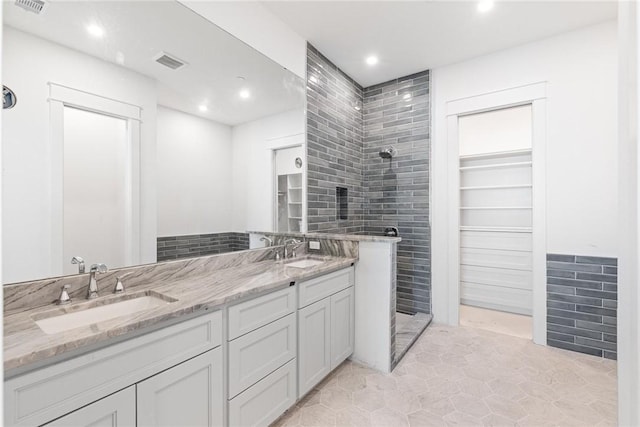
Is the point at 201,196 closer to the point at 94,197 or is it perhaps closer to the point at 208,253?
the point at 208,253

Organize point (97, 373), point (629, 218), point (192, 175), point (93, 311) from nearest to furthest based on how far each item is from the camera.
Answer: point (629, 218), point (97, 373), point (93, 311), point (192, 175)

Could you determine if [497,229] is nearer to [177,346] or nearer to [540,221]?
[540,221]

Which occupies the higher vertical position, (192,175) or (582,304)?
(192,175)

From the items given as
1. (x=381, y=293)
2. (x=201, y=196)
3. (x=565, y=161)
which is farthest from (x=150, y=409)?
(x=565, y=161)

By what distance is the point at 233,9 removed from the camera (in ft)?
7.31

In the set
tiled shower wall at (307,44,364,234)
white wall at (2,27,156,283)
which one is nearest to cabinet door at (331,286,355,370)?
tiled shower wall at (307,44,364,234)

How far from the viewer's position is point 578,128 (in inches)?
107

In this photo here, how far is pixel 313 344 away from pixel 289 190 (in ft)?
4.56

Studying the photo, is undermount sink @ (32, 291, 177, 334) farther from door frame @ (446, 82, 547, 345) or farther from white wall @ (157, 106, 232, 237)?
door frame @ (446, 82, 547, 345)

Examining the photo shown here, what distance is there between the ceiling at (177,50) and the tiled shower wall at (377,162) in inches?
25.6

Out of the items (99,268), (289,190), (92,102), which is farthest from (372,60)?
(99,268)

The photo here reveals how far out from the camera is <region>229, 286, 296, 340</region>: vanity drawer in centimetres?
156

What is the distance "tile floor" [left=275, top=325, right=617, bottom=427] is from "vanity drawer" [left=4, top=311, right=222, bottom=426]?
93cm

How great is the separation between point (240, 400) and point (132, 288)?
0.83 m
